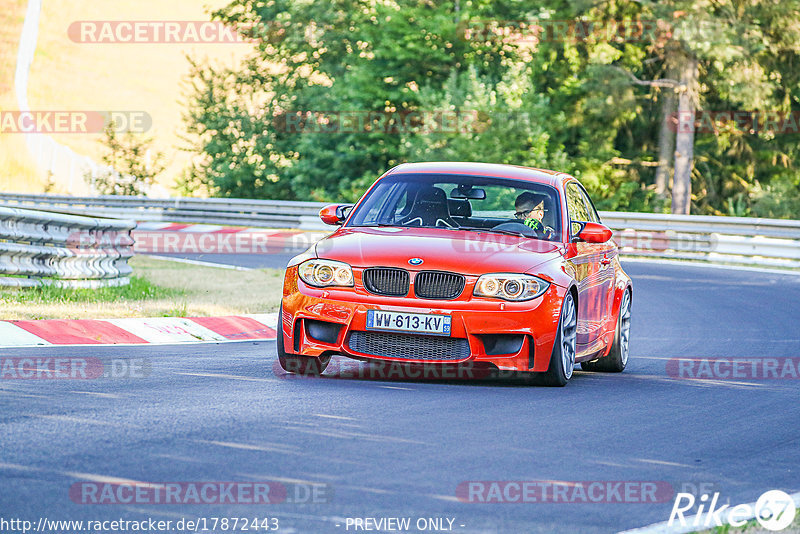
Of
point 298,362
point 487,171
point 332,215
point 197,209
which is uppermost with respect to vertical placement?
point 487,171

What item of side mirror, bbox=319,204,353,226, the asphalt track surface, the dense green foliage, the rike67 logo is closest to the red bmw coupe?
the asphalt track surface

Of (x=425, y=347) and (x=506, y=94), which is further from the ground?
(x=506, y=94)

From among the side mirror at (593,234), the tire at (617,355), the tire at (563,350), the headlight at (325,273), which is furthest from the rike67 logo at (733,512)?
the tire at (617,355)

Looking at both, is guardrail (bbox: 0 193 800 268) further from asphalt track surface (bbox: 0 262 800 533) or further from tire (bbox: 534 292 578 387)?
tire (bbox: 534 292 578 387)

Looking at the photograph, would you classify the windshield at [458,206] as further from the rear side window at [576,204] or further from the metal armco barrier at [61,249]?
the metal armco barrier at [61,249]

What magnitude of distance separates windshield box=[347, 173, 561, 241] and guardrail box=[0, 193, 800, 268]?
16.0m

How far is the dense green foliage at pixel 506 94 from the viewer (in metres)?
36.8

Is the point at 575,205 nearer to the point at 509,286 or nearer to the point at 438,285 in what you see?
the point at 509,286

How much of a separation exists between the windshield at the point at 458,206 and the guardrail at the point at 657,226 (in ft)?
52.3

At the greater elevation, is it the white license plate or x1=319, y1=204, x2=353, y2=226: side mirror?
x1=319, y1=204, x2=353, y2=226: side mirror

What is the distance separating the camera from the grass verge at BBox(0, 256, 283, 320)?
12031 mm

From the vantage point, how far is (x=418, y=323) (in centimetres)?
833

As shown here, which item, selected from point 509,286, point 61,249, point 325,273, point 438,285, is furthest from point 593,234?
point 61,249

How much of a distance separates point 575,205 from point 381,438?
14.6 ft
